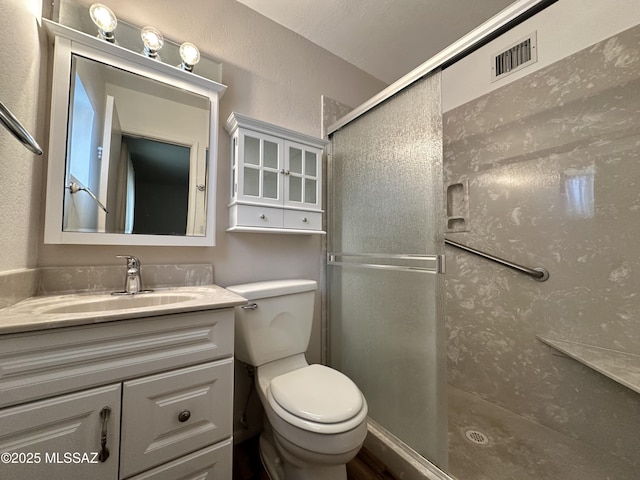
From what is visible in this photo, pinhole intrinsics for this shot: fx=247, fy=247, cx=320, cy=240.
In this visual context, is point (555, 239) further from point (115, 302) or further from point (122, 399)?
point (115, 302)

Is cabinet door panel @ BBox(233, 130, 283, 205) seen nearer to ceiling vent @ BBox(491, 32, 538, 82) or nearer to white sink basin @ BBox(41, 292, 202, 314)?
white sink basin @ BBox(41, 292, 202, 314)

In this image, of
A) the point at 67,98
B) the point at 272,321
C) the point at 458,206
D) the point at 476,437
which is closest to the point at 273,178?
the point at 272,321

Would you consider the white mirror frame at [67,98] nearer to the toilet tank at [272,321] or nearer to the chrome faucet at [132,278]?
the chrome faucet at [132,278]

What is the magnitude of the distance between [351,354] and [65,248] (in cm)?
148

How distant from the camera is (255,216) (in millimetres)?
1291

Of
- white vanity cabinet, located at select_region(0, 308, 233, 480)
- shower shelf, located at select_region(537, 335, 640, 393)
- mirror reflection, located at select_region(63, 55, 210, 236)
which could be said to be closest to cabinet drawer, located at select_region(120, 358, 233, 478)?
white vanity cabinet, located at select_region(0, 308, 233, 480)

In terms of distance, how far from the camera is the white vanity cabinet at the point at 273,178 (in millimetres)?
1270

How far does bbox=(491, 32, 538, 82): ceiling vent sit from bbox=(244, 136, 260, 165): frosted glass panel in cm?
157

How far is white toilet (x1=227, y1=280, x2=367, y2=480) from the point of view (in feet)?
2.77

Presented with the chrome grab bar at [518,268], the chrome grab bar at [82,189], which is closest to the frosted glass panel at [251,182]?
the chrome grab bar at [82,189]

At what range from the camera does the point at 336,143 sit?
65.7 inches

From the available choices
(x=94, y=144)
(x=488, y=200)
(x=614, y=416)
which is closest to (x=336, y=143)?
(x=488, y=200)

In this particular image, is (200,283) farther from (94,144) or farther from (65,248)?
(94,144)

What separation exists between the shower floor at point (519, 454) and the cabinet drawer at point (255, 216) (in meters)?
1.45
